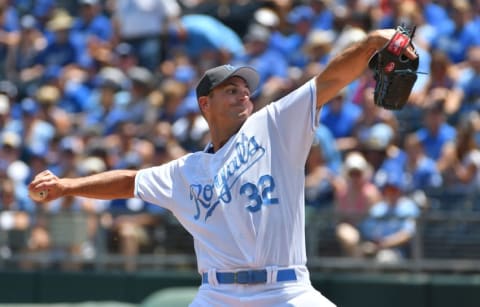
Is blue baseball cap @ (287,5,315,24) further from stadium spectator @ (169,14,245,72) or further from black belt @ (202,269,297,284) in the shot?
black belt @ (202,269,297,284)

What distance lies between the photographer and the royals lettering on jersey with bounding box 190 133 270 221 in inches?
206

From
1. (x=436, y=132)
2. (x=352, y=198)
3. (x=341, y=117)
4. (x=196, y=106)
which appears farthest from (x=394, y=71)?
A: (x=196, y=106)

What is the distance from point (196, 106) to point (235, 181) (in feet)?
23.3

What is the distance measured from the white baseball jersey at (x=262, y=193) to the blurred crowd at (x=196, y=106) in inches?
174

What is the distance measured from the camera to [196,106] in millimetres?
12344

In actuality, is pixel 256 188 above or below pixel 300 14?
below

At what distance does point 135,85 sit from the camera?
1338 centimetres

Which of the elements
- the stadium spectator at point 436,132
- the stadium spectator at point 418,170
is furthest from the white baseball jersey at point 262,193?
the stadium spectator at point 436,132

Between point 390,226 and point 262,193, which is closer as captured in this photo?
point 262,193

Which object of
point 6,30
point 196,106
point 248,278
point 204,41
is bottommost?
point 248,278

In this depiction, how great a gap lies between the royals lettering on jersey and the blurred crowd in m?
4.40

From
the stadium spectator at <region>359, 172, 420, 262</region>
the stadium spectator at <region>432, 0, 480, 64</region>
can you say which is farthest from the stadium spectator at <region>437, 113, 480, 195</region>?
the stadium spectator at <region>432, 0, 480, 64</region>

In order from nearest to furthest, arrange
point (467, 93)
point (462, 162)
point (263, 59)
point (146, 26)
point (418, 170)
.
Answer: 1. point (462, 162)
2. point (418, 170)
3. point (467, 93)
4. point (263, 59)
5. point (146, 26)

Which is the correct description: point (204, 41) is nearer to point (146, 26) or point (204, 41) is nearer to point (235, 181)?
point (146, 26)
